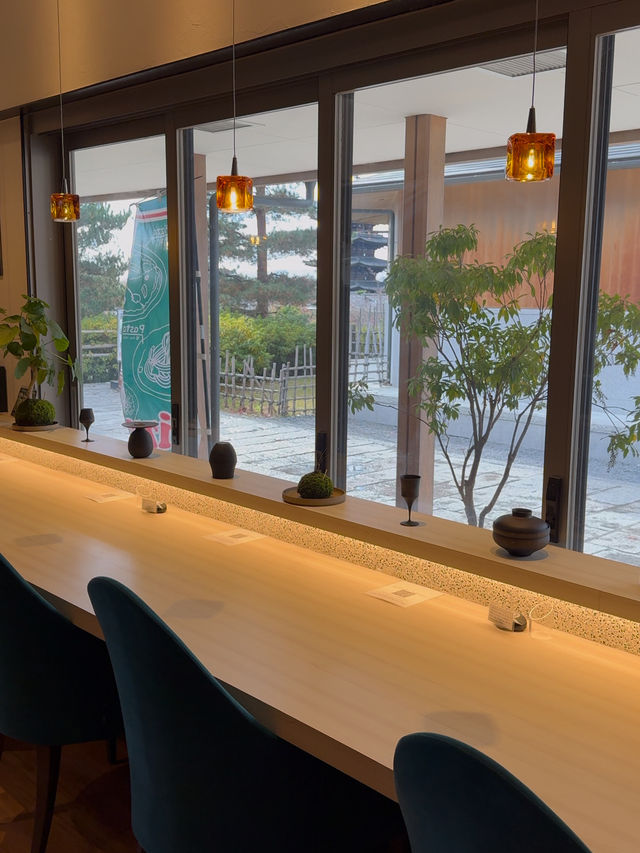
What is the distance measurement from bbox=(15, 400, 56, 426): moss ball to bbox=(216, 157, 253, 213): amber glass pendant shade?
6.16ft

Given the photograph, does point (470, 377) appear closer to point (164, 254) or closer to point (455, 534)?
point (455, 534)

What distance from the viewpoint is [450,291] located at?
3268mm

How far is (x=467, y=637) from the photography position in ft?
6.38

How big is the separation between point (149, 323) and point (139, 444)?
156 centimetres

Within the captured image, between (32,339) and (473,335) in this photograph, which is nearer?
(473,335)

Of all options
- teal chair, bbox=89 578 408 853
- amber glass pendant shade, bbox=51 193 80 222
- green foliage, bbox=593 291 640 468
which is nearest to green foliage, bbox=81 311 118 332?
amber glass pendant shade, bbox=51 193 80 222

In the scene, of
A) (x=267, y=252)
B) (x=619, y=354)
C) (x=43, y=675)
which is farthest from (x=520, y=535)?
(x=267, y=252)

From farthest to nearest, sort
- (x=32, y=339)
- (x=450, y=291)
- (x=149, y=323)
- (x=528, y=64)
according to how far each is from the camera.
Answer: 1. (x=149, y=323)
2. (x=32, y=339)
3. (x=450, y=291)
4. (x=528, y=64)

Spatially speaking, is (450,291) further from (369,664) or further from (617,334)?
(369,664)

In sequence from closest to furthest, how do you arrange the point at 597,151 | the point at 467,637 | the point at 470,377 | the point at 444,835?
1. the point at 444,835
2. the point at 467,637
3. the point at 597,151
4. the point at 470,377

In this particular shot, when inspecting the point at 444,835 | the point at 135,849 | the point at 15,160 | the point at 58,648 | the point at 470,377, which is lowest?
the point at 135,849

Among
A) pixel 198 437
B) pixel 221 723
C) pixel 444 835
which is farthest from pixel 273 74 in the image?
pixel 444 835

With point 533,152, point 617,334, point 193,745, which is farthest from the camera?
point 617,334

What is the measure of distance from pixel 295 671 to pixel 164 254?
3.24m
